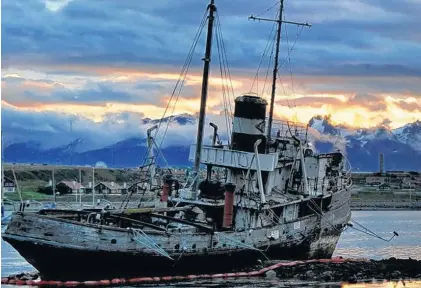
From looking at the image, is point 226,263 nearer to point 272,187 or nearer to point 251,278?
point 251,278

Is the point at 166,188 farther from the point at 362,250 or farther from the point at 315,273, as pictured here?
the point at 362,250

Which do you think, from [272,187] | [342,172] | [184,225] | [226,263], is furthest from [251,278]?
[342,172]

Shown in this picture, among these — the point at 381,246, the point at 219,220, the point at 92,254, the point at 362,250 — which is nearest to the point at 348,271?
the point at 219,220

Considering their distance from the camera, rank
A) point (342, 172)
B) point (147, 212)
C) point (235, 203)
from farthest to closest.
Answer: point (342, 172) → point (235, 203) → point (147, 212)

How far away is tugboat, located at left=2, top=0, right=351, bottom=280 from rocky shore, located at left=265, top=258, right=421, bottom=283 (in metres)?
1.88

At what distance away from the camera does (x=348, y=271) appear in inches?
1779

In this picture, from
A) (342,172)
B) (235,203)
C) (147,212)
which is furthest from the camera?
(342,172)

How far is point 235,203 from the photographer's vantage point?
45.5 meters

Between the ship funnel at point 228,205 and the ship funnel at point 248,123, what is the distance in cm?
544

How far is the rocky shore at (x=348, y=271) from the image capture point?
43.4 metres

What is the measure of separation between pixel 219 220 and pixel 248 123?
5.70 m

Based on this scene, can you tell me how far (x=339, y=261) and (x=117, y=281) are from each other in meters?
16.0

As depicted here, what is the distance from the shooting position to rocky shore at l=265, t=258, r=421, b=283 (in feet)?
142

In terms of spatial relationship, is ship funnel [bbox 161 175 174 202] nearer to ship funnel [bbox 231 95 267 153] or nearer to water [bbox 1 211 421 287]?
ship funnel [bbox 231 95 267 153]
